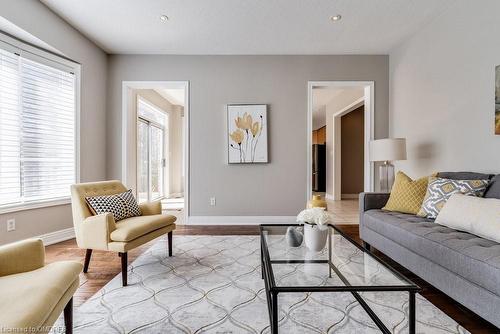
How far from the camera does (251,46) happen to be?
12.8 feet

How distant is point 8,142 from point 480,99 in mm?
4791

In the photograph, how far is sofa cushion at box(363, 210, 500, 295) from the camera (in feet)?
4.58

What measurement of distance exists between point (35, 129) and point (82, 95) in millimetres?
805

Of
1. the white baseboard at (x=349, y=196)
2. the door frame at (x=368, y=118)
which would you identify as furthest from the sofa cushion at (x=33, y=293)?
the white baseboard at (x=349, y=196)

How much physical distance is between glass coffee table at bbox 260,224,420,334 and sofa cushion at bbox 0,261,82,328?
89cm

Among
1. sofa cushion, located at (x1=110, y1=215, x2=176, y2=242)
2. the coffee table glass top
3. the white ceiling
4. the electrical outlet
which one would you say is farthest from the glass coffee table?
the electrical outlet

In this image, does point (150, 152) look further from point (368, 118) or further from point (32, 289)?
point (32, 289)

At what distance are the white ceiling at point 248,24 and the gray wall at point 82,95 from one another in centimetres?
17

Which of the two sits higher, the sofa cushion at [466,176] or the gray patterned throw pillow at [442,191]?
the sofa cushion at [466,176]

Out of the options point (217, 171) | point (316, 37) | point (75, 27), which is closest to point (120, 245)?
point (217, 171)

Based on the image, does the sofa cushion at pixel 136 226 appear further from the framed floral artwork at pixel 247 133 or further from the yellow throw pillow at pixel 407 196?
the yellow throw pillow at pixel 407 196

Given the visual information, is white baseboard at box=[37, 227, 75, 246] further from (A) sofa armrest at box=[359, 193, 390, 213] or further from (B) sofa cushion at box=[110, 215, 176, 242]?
(A) sofa armrest at box=[359, 193, 390, 213]

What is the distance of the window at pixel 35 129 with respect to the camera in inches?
110

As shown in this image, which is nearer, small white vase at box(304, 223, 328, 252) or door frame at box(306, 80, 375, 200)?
small white vase at box(304, 223, 328, 252)
